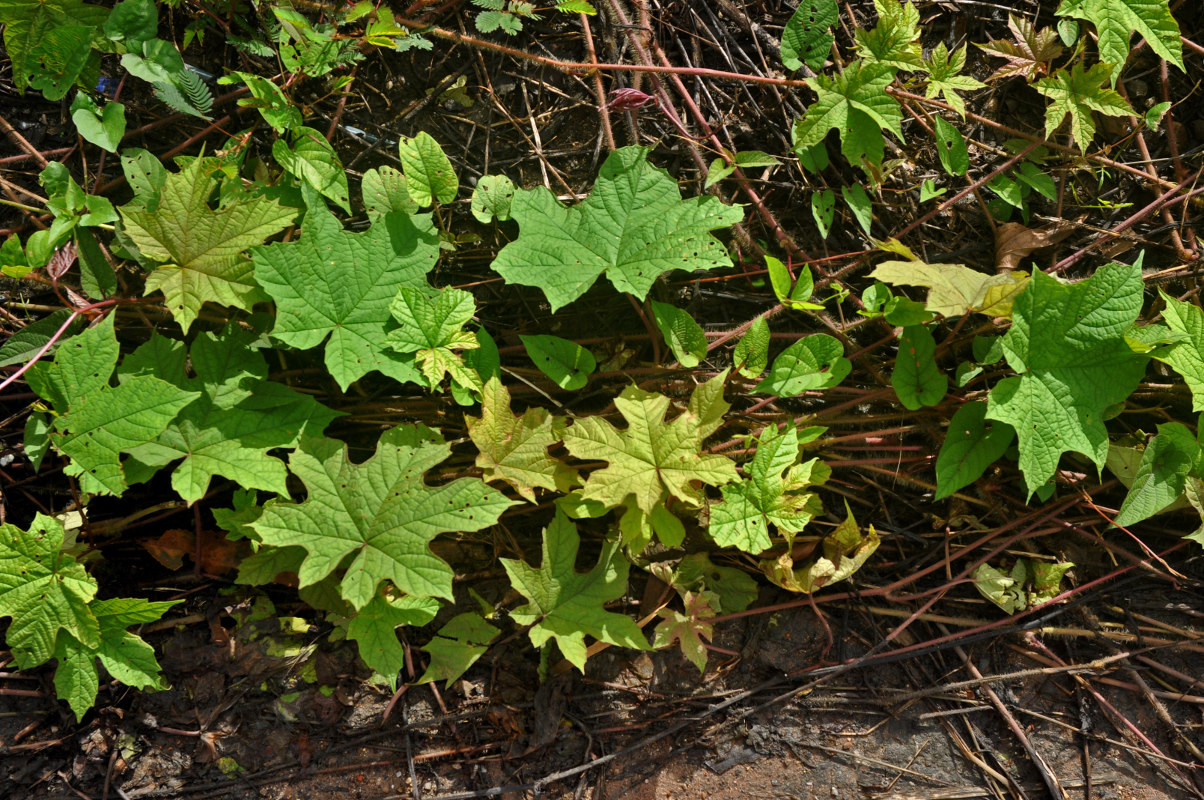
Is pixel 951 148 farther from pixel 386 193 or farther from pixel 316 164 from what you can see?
pixel 316 164

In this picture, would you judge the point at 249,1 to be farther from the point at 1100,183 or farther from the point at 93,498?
the point at 1100,183

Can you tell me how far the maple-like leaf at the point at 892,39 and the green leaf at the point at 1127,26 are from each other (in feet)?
1.55

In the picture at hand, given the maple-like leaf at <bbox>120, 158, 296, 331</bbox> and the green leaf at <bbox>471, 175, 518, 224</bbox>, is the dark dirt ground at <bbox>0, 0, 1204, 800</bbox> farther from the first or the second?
the maple-like leaf at <bbox>120, 158, 296, 331</bbox>

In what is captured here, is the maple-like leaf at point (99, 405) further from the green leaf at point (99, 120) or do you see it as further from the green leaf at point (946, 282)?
the green leaf at point (946, 282)

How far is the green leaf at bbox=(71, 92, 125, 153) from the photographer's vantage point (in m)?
2.12

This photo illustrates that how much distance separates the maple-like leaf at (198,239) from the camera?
6.49ft

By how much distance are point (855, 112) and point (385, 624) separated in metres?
1.99

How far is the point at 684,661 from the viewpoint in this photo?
2.39 meters

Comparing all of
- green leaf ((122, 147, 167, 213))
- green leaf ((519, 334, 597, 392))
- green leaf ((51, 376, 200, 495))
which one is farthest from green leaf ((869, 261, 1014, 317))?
green leaf ((122, 147, 167, 213))

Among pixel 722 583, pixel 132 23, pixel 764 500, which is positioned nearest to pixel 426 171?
pixel 132 23

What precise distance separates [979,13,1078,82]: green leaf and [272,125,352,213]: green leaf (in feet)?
6.68

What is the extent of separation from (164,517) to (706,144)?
2010 mm

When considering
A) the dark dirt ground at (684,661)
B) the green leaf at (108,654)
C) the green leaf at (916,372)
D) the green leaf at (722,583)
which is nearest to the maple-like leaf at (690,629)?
the green leaf at (722,583)

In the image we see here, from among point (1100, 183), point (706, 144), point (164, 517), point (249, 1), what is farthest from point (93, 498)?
point (1100, 183)
